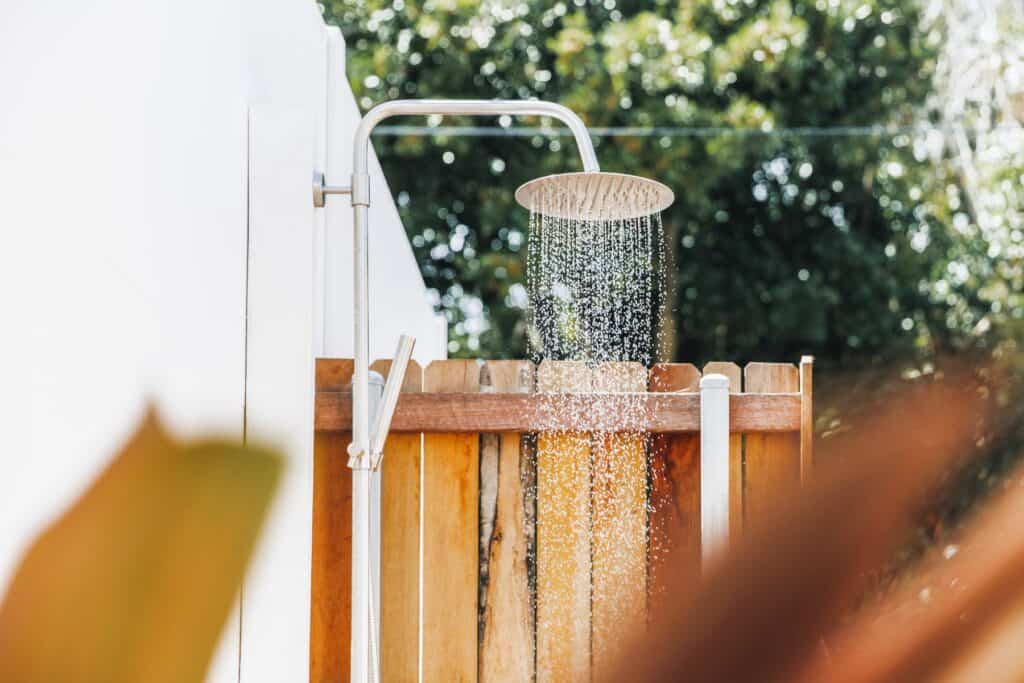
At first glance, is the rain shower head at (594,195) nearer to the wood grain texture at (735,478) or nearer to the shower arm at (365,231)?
the shower arm at (365,231)

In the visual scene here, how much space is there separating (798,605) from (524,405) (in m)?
0.71

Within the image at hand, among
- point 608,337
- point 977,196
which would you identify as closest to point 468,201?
point 977,196

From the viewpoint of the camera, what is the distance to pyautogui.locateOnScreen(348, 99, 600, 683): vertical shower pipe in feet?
5.33

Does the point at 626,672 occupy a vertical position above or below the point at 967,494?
below

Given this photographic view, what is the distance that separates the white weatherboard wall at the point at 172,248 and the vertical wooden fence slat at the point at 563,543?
51 centimetres

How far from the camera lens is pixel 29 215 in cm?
87

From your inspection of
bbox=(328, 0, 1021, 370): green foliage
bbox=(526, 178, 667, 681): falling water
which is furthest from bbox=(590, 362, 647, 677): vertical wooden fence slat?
bbox=(328, 0, 1021, 370): green foliage

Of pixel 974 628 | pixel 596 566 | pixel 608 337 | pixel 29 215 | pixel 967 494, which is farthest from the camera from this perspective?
pixel 608 337

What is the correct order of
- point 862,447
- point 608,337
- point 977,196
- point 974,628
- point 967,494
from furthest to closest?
point 977,196
point 608,337
point 862,447
point 967,494
point 974,628

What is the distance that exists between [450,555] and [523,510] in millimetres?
176

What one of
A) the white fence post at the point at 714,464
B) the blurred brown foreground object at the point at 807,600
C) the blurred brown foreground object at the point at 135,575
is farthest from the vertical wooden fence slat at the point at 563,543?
the blurred brown foreground object at the point at 135,575

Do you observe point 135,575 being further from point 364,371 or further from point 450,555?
point 450,555

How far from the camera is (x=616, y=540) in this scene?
1.93 metres

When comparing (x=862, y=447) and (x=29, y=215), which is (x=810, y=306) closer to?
(x=862, y=447)
